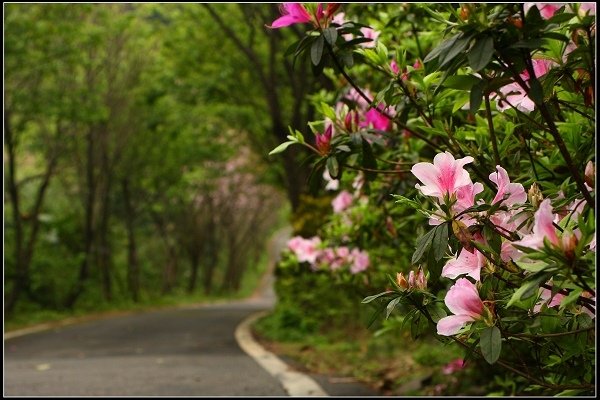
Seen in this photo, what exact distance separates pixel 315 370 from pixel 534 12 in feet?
19.2

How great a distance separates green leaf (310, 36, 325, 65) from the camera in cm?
232

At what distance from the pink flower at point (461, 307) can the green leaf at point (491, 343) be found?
3.0 inches

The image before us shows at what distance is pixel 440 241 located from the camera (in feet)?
5.98

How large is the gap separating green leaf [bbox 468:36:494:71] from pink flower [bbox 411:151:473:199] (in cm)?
32

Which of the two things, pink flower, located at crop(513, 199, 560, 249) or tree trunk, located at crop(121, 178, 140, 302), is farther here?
tree trunk, located at crop(121, 178, 140, 302)

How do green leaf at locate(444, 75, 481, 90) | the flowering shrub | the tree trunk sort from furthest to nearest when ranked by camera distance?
1. the tree trunk
2. green leaf at locate(444, 75, 481, 90)
3. the flowering shrub

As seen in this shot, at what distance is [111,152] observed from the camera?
22641 mm

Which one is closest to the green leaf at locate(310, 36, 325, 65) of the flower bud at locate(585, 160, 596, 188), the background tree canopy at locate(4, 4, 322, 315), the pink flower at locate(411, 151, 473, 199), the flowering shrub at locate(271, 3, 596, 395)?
the flowering shrub at locate(271, 3, 596, 395)

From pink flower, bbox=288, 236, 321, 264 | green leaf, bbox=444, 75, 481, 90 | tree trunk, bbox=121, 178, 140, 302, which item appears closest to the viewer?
green leaf, bbox=444, 75, 481, 90

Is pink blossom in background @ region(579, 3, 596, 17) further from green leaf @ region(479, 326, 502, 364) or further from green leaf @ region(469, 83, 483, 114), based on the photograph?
green leaf @ region(479, 326, 502, 364)

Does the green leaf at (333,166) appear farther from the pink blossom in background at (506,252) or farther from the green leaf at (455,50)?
the green leaf at (455,50)

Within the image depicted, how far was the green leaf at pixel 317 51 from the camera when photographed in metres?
2.32

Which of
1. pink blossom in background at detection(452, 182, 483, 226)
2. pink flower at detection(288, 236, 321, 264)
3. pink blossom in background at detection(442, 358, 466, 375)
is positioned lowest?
pink blossom in background at detection(442, 358, 466, 375)

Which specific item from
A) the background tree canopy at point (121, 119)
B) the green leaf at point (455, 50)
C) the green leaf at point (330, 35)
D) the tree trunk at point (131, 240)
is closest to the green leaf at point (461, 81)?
the green leaf at point (455, 50)
